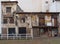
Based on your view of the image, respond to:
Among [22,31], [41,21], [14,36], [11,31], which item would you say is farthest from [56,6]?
[14,36]

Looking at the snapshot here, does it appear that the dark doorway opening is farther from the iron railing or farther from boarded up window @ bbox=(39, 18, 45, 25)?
boarded up window @ bbox=(39, 18, 45, 25)

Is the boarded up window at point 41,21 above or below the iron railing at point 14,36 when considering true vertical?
above

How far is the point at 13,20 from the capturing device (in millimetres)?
16109

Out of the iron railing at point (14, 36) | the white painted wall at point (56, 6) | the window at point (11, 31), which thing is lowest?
the iron railing at point (14, 36)

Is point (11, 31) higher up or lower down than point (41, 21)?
lower down

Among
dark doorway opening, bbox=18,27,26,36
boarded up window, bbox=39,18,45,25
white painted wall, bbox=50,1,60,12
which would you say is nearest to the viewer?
dark doorway opening, bbox=18,27,26,36

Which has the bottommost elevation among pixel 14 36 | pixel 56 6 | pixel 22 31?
pixel 14 36

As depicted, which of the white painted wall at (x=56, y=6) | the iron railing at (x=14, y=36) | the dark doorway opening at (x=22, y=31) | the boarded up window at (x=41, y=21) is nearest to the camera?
the iron railing at (x=14, y=36)

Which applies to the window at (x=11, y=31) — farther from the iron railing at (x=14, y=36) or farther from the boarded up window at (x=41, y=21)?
the boarded up window at (x=41, y=21)

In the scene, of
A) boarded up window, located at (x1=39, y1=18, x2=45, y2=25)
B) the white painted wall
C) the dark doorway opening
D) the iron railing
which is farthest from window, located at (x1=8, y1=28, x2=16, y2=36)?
the white painted wall

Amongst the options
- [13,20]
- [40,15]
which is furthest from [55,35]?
[13,20]

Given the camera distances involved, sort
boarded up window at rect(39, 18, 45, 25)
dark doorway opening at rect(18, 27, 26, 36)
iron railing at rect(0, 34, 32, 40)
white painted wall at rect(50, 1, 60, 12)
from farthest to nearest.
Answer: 1. white painted wall at rect(50, 1, 60, 12)
2. boarded up window at rect(39, 18, 45, 25)
3. dark doorway opening at rect(18, 27, 26, 36)
4. iron railing at rect(0, 34, 32, 40)

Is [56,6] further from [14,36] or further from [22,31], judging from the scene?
[14,36]

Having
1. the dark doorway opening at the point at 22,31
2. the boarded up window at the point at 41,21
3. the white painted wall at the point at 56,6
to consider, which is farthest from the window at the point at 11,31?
the white painted wall at the point at 56,6
